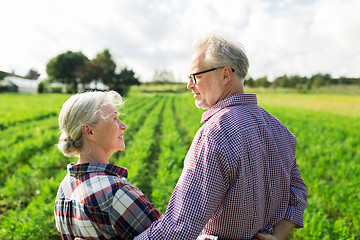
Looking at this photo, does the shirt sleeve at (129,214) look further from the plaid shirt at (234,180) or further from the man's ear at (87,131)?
the man's ear at (87,131)

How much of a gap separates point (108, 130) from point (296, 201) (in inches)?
50.9

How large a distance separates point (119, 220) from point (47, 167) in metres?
5.75

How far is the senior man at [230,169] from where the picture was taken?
1221 mm

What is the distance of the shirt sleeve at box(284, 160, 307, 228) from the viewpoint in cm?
162

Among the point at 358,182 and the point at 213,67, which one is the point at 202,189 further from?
the point at 358,182

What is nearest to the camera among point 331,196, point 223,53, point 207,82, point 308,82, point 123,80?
point 223,53

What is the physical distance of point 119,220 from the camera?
136 centimetres

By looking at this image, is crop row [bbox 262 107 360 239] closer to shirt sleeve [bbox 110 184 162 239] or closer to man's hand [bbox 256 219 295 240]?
man's hand [bbox 256 219 295 240]

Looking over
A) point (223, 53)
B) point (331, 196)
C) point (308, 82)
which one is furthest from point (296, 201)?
point (308, 82)

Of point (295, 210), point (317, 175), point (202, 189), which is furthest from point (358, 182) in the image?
point (202, 189)

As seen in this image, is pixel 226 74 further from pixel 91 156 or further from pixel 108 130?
pixel 91 156

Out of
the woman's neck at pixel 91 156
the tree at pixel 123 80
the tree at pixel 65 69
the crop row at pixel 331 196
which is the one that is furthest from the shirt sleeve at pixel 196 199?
the tree at pixel 65 69

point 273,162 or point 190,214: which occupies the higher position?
point 273,162

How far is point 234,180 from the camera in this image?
1294 millimetres
